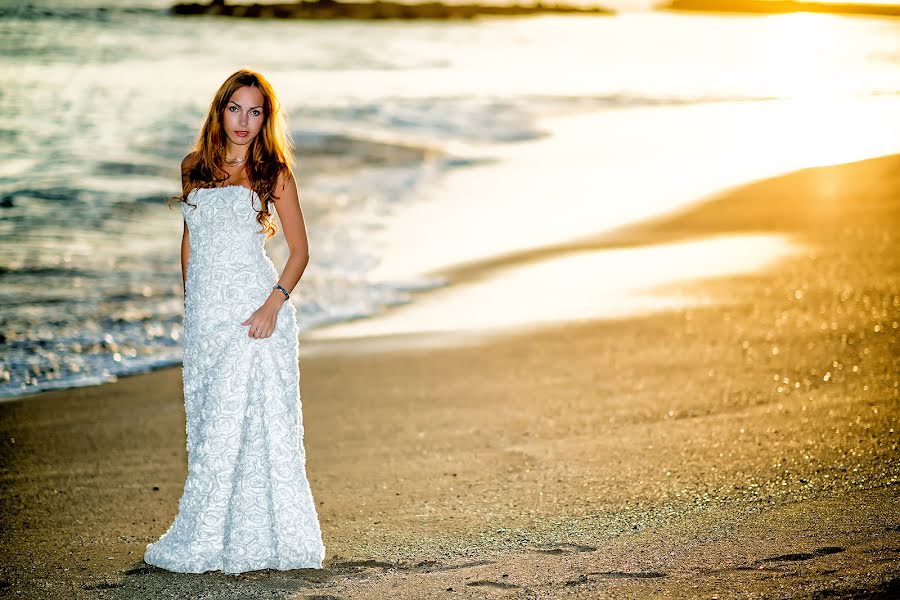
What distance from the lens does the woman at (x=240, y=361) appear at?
4.11 m

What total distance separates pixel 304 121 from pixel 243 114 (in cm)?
1806

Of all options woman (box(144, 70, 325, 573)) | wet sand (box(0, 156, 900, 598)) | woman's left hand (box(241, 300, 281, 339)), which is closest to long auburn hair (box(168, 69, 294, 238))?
woman (box(144, 70, 325, 573))

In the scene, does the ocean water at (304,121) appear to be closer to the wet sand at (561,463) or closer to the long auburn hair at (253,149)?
the wet sand at (561,463)

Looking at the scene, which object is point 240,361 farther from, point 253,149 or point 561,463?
point 561,463

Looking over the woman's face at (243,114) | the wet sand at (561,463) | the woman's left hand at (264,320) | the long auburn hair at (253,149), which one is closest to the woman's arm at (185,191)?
the long auburn hair at (253,149)

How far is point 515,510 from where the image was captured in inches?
186

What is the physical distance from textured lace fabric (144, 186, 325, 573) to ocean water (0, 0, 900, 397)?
130 inches

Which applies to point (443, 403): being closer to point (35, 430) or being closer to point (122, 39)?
point (35, 430)

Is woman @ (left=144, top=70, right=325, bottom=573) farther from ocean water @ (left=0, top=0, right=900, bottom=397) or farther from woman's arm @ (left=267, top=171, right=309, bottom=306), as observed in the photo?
ocean water @ (left=0, top=0, right=900, bottom=397)

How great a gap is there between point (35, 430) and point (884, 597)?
4.53 metres

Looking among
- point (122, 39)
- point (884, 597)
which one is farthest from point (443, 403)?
point (122, 39)

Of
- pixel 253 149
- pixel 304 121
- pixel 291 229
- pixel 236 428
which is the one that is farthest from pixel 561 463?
pixel 304 121

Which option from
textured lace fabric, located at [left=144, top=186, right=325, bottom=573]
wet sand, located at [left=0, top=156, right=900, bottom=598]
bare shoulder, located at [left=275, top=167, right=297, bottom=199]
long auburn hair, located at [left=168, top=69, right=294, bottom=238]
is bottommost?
wet sand, located at [left=0, top=156, right=900, bottom=598]

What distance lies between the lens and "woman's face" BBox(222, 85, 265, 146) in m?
4.09
